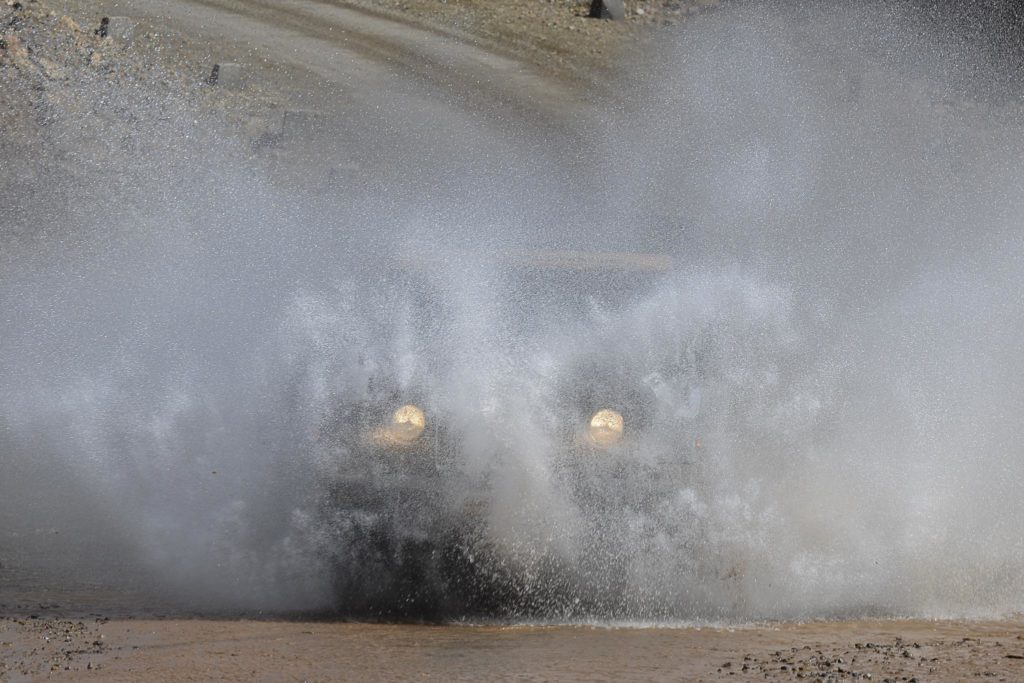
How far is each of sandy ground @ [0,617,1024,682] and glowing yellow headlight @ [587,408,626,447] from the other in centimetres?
110

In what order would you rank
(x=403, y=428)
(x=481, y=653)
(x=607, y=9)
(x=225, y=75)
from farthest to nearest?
(x=607, y=9), (x=225, y=75), (x=403, y=428), (x=481, y=653)

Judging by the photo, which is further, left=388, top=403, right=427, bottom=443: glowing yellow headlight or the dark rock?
the dark rock

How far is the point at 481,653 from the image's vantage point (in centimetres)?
735

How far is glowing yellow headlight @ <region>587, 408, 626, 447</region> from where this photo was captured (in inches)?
327

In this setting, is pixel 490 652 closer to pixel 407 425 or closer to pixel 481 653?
pixel 481 653

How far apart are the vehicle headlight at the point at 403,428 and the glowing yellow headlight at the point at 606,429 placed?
39.4 inches

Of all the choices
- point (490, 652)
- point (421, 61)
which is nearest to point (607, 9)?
point (421, 61)

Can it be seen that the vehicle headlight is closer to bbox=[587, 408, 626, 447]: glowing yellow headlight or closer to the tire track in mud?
bbox=[587, 408, 626, 447]: glowing yellow headlight

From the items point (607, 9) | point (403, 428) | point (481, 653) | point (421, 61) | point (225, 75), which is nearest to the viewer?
point (481, 653)

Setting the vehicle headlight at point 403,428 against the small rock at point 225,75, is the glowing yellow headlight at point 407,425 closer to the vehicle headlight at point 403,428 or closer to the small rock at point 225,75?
the vehicle headlight at point 403,428

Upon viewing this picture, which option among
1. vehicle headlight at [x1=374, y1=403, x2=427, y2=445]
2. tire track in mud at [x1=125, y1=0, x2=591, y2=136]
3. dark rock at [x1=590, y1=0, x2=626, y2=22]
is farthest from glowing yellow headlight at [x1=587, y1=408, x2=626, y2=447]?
dark rock at [x1=590, y1=0, x2=626, y2=22]

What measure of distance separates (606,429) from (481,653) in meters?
1.64

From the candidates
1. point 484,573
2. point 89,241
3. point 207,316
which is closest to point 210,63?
point 89,241

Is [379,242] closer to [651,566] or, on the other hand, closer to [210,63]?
[651,566]
